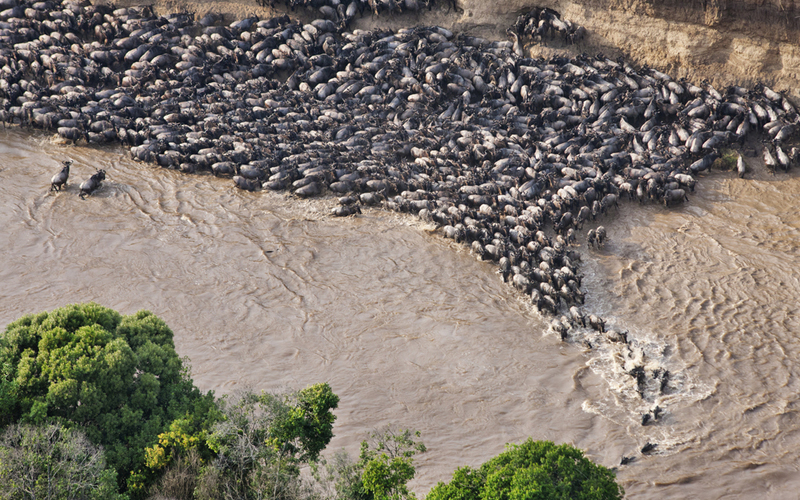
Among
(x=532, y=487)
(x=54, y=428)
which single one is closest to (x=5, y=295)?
(x=54, y=428)

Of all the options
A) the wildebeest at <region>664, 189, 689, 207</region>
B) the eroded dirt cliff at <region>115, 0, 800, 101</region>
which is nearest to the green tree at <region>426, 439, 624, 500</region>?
the wildebeest at <region>664, 189, 689, 207</region>

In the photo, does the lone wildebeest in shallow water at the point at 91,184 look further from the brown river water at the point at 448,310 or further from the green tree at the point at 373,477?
the green tree at the point at 373,477

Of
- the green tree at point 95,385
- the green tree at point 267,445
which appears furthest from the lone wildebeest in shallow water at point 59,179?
the green tree at point 267,445

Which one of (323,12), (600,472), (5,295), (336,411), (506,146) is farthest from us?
(323,12)

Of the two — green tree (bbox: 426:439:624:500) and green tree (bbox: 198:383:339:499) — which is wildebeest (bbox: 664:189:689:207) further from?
green tree (bbox: 198:383:339:499)

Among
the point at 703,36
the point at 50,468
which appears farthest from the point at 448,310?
the point at 703,36

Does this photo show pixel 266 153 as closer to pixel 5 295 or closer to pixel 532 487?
pixel 5 295

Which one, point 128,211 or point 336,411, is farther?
point 128,211
